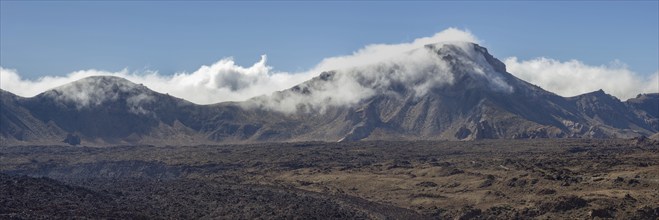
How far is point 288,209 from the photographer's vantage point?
136 metres

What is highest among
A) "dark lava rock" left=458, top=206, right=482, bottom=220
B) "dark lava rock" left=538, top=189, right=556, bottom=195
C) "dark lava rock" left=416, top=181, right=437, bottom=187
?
"dark lava rock" left=538, top=189, right=556, bottom=195

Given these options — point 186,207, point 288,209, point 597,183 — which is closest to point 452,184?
point 597,183

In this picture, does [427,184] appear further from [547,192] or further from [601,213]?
[601,213]

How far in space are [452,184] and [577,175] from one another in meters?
25.0

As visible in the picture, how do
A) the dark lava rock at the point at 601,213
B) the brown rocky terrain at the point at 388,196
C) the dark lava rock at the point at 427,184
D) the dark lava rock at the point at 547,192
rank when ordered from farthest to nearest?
the dark lava rock at the point at 427,184 → the dark lava rock at the point at 547,192 → the brown rocky terrain at the point at 388,196 → the dark lava rock at the point at 601,213

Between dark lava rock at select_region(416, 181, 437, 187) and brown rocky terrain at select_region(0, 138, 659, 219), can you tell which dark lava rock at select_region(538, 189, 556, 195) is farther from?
dark lava rock at select_region(416, 181, 437, 187)

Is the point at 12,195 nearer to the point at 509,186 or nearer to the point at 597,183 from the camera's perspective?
the point at 509,186

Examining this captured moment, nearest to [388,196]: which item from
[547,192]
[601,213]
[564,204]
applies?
[547,192]

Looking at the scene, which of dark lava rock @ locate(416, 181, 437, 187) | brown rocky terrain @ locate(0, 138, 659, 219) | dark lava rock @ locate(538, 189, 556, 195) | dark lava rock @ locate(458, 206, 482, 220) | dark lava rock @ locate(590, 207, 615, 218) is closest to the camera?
dark lava rock @ locate(590, 207, 615, 218)

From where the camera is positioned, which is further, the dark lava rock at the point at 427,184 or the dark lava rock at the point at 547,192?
the dark lava rock at the point at 427,184

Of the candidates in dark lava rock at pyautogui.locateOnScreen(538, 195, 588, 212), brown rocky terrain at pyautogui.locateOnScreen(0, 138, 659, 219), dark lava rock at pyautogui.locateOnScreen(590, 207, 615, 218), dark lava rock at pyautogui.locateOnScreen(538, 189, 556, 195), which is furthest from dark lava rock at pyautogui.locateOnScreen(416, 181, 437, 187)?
dark lava rock at pyautogui.locateOnScreen(590, 207, 615, 218)

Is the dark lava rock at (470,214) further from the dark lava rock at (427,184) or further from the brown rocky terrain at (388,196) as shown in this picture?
the dark lava rock at (427,184)

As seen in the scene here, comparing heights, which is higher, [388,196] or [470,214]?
[388,196]

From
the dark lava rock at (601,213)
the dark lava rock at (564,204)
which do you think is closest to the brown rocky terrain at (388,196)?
the dark lava rock at (601,213)
